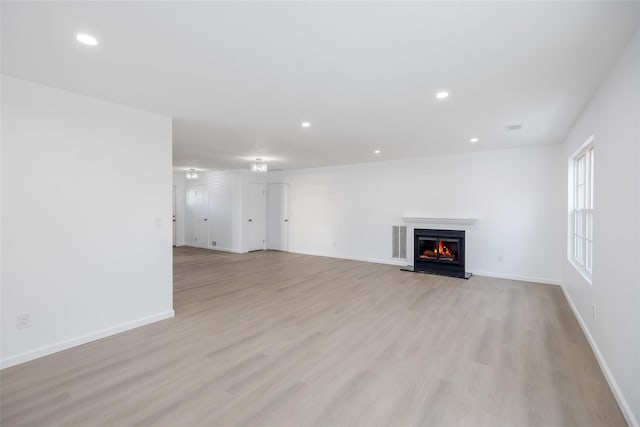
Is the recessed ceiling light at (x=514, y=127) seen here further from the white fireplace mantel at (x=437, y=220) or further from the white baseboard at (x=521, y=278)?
the white baseboard at (x=521, y=278)

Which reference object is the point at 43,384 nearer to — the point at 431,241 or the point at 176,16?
the point at 176,16

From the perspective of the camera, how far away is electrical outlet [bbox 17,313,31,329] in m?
2.62

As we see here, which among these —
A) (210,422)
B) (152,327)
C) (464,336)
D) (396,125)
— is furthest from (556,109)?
(152,327)

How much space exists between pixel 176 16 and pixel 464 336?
366 cm

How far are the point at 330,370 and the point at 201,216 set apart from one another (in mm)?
8338

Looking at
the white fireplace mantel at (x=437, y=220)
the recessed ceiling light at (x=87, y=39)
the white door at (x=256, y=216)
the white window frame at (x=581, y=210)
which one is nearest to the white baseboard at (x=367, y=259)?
the white fireplace mantel at (x=437, y=220)

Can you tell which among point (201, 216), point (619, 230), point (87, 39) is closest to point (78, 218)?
point (87, 39)

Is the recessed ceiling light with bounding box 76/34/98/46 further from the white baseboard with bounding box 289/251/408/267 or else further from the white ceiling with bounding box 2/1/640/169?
the white baseboard with bounding box 289/251/408/267

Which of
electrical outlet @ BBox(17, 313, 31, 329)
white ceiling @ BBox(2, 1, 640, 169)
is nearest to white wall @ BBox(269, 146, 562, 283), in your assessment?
white ceiling @ BBox(2, 1, 640, 169)

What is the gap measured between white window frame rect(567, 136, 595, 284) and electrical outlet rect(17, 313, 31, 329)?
17.4 ft

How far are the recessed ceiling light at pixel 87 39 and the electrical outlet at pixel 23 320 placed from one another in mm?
2310

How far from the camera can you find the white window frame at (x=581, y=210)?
352 cm

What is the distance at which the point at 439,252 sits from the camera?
6.22 metres

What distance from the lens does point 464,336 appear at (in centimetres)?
321
